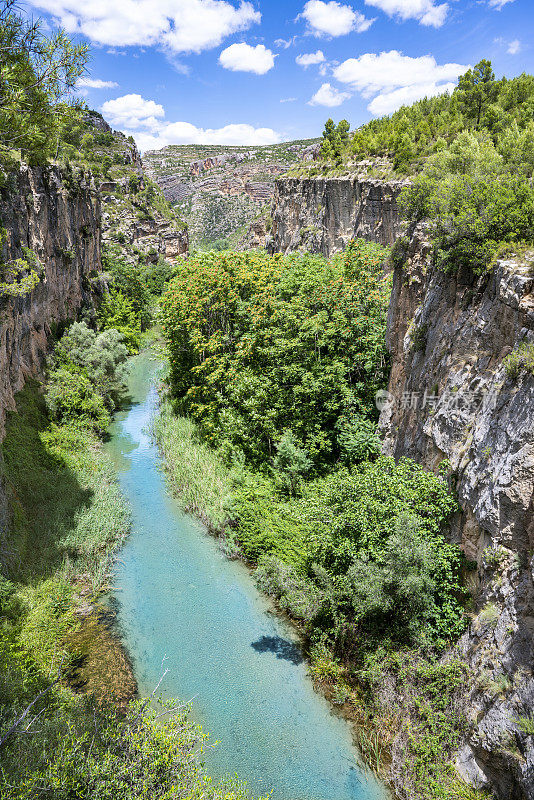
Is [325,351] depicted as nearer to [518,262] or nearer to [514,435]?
[518,262]

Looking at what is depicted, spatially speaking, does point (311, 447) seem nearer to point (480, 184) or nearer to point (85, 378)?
point (480, 184)

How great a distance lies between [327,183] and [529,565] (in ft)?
112

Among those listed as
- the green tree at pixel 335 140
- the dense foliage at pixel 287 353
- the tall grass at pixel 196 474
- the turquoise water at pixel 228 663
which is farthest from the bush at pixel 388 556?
the green tree at pixel 335 140

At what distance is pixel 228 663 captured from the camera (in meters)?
10.1

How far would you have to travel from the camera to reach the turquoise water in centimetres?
795

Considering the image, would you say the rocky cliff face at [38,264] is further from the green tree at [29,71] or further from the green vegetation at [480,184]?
the green vegetation at [480,184]

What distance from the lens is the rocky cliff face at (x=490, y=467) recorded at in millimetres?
6148

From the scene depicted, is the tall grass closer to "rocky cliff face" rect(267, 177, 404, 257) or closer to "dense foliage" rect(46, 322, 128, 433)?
"dense foliage" rect(46, 322, 128, 433)

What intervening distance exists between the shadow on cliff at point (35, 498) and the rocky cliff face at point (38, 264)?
101cm

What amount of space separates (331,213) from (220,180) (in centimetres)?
10561

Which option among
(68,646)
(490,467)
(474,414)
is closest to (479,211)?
(474,414)

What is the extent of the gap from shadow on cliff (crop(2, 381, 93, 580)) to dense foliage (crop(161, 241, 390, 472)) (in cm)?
599

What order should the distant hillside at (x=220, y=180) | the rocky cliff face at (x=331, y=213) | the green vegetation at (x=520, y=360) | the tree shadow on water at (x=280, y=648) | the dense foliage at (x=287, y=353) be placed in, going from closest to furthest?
the green vegetation at (x=520, y=360) → the tree shadow on water at (x=280, y=648) → the dense foliage at (x=287, y=353) → the rocky cliff face at (x=331, y=213) → the distant hillside at (x=220, y=180)

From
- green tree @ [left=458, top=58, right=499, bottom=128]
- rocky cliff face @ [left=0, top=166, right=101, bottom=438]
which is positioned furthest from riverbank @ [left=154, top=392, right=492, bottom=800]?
green tree @ [left=458, top=58, right=499, bottom=128]
